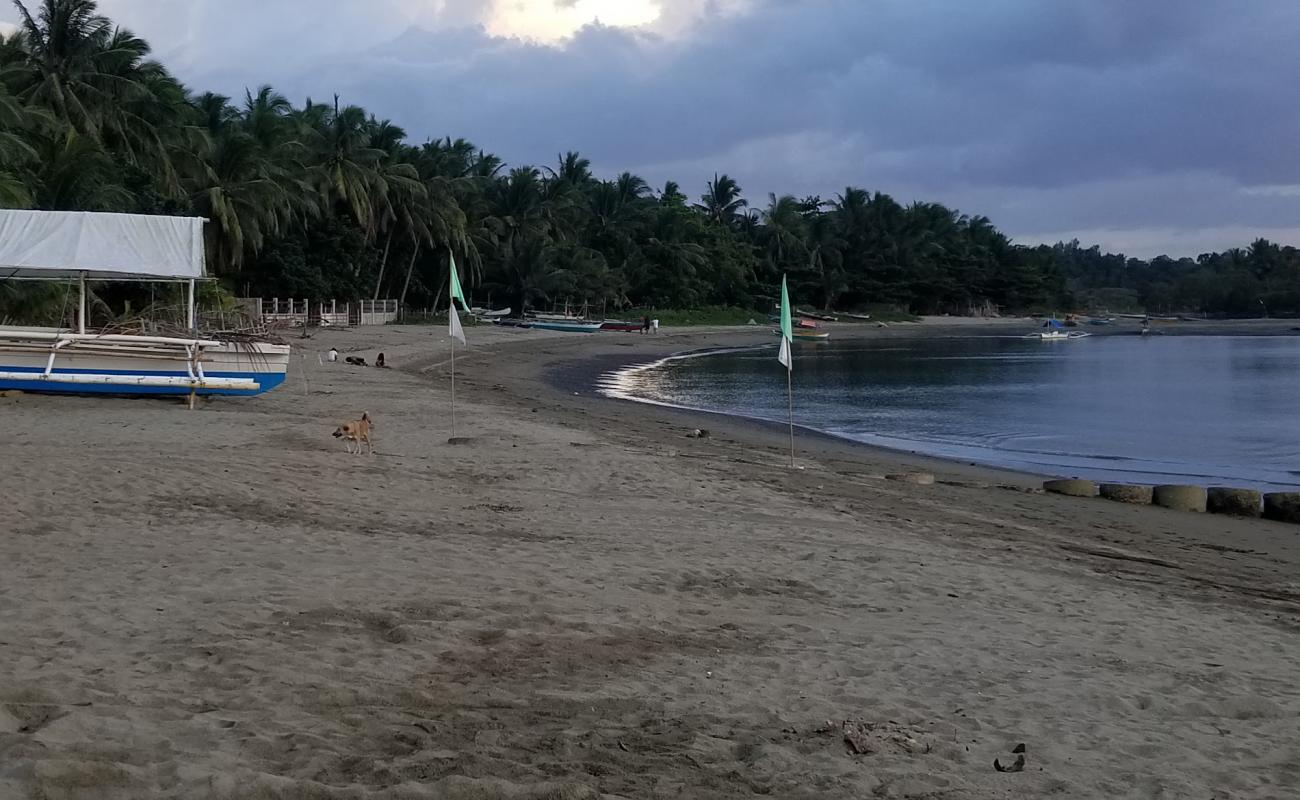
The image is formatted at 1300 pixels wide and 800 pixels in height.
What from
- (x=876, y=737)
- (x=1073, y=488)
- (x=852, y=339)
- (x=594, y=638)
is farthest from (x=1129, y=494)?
(x=852, y=339)

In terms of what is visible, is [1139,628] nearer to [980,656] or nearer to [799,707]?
[980,656]

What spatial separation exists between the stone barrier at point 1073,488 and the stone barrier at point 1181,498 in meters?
0.88

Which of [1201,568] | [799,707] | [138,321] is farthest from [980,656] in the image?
[138,321]

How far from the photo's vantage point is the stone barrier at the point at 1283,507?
1420 centimetres

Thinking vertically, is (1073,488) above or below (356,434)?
below

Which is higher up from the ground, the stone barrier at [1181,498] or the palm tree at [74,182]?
the palm tree at [74,182]

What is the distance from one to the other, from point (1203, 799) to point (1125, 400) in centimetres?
3363

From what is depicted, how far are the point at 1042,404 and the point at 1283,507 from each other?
1920 cm

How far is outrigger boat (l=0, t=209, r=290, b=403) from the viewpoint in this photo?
17266 millimetres

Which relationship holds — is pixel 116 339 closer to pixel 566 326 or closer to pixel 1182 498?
pixel 1182 498

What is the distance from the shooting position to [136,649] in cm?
527

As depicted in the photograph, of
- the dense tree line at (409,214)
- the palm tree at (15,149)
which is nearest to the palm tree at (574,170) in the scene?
the dense tree line at (409,214)

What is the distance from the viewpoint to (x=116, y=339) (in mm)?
17469

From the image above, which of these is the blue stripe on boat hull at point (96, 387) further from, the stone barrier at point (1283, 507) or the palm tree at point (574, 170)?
the palm tree at point (574, 170)
